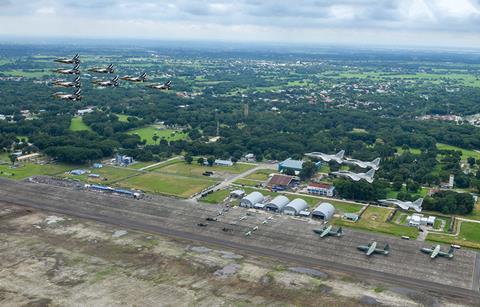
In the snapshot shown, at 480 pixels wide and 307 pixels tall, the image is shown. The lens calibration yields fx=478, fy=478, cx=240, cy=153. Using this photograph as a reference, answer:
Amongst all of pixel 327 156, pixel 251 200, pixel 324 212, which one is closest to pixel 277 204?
pixel 251 200

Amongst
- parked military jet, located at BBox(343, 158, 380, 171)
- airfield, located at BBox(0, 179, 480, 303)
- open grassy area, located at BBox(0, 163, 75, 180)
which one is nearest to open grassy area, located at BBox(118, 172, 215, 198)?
airfield, located at BBox(0, 179, 480, 303)

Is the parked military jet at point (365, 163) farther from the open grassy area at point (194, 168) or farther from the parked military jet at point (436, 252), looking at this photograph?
the parked military jet at point (436, 252)

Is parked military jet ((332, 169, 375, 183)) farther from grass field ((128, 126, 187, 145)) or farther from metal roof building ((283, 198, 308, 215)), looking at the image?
grass field ((128, 126, 187, 145))

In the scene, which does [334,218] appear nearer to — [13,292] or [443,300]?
[443,300]

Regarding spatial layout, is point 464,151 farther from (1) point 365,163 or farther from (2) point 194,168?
(2) point 194,168

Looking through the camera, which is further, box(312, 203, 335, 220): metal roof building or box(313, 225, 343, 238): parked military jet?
box(312, 203, 335, 220): metal roof building

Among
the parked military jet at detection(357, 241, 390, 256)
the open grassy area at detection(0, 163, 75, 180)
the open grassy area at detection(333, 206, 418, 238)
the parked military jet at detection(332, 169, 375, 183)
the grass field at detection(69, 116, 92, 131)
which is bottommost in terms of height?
the open grassy area at detection(333, 206, 418, 238)
